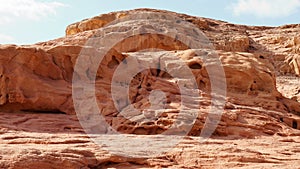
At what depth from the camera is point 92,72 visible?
10977 millimetres

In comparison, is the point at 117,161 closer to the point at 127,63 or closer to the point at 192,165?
the point at 192,165

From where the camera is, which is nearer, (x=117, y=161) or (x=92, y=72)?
(x=117, y=161)

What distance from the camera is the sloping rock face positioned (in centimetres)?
674

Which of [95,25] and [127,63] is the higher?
[95,25]

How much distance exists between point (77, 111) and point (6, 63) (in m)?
2.26

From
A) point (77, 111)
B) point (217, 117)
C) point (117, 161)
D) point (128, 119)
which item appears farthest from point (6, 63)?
point (217, 117)

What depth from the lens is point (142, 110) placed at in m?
10.2

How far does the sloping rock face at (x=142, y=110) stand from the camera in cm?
674

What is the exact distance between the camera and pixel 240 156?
7.00m

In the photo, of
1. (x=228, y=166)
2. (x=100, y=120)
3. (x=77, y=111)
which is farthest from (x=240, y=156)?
(x=77, y=111)

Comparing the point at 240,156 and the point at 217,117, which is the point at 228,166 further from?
the point at 217,117

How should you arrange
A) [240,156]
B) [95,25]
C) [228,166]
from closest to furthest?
[228,166]
[240,156]
[95,25]

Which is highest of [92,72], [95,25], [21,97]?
[95,25]

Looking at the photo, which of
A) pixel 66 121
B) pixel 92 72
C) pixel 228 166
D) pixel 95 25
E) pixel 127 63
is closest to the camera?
pixel 228 166
